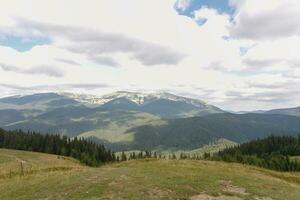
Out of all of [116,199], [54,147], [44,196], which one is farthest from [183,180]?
[54,147]

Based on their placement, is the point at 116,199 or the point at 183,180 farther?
the point at 183,180

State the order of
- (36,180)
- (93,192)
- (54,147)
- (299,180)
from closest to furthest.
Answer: (93,192) < (36,180) < (299,180) < (54,147)

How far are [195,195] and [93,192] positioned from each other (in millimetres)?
10011

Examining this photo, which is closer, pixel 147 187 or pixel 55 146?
pixel 147 187

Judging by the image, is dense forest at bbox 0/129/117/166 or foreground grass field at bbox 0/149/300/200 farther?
dense forest at bbox 0/129/117/166

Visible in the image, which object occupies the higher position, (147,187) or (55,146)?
(55,146)

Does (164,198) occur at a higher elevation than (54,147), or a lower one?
lower

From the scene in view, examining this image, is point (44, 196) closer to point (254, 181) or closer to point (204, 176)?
point (204, 176)

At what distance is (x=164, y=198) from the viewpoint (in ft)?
102

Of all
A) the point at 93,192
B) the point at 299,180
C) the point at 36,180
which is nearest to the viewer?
the point at 93,192

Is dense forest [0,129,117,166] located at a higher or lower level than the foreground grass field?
higher

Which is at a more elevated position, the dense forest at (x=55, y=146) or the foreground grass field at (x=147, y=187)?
the dense forest at (x=55, y=146)

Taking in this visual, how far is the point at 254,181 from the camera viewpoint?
42438 mm

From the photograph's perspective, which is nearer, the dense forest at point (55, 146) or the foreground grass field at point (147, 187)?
the foreground grass field at point (147, 187)
